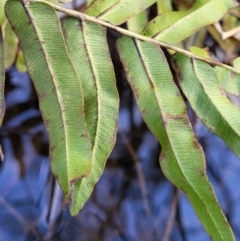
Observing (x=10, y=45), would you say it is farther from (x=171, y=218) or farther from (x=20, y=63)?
(x=171, y=218)

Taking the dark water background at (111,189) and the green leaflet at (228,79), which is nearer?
the green leaflet at (228,79)

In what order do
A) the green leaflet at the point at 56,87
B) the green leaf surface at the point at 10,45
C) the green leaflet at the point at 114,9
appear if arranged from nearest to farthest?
the green leaflet at the point at 56,87 < the green leaflet at the point at 114,9 < the green leaf surface at the point at 10,45

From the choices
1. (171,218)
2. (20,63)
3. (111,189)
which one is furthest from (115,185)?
(20,63)

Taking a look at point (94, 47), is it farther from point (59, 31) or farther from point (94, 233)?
point (94, 233)

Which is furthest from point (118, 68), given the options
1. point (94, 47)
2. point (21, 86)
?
point (94, 47)

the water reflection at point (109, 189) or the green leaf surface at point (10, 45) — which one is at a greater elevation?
the green leaf surface at point (10, 45)

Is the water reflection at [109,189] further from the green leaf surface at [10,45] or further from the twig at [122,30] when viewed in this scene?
the twig at [122,30]

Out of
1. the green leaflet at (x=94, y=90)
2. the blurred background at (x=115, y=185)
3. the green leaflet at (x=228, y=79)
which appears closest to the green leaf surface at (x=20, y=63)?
the blurred background at (x=115, y=185)
